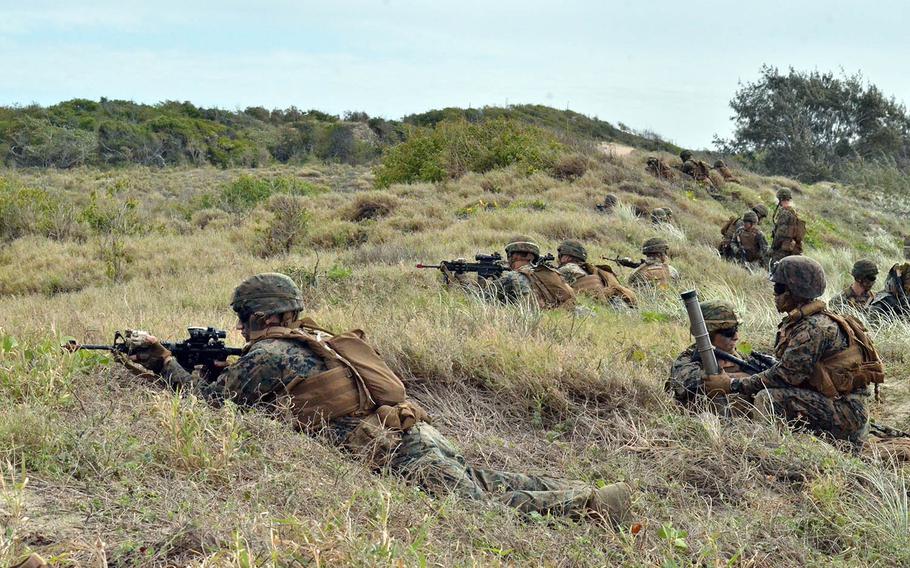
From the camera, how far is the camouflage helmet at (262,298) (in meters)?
4.61

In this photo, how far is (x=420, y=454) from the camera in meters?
4.16

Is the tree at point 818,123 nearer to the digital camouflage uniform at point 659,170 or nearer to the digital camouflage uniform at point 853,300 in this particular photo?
the digital camouflage uniform at point 659,170

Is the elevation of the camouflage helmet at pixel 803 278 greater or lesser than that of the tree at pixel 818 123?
lesser

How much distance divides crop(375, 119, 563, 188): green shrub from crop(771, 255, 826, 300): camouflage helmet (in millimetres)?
15548

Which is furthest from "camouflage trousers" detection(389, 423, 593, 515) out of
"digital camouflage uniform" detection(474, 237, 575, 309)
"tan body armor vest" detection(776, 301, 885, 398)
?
"digital camouflage uniform" detection(474, 237, 575, 309)

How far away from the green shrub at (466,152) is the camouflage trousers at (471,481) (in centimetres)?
1667

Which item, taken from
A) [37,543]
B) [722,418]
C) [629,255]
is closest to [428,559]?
[37,543]

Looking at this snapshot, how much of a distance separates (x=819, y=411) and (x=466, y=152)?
17.6 meters

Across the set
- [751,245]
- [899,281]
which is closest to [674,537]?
[899,281]

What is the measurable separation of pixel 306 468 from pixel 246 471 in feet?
0.87

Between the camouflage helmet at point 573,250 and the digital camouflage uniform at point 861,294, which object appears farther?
the camouflage helmet at point 573,250

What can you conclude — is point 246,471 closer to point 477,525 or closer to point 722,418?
point 477,525

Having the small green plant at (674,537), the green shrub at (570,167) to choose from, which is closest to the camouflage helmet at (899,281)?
the small green plant at (674,537)

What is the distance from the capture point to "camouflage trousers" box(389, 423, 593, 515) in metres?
3.91
